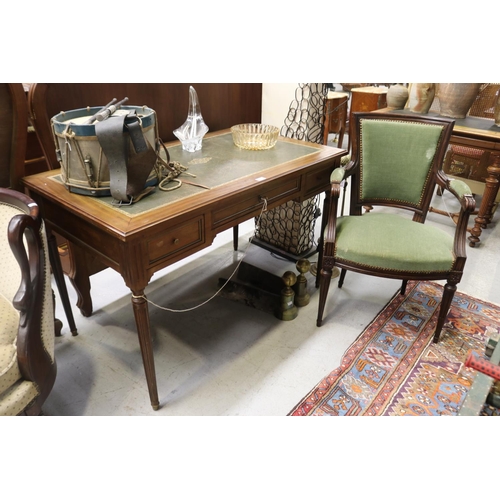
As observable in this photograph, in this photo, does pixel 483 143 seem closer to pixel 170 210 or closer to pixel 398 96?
pixel 398 96

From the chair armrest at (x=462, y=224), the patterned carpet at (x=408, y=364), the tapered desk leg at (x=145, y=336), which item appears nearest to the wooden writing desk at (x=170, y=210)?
the tapered desk leg at (x=145, y=336)

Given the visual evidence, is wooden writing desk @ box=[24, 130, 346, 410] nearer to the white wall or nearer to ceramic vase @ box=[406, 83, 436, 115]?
the white wall

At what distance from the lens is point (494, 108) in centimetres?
306

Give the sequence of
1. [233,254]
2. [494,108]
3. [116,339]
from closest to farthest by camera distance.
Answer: [116,339], [233,254], [494,108]

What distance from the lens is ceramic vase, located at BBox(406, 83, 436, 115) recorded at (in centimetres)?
301

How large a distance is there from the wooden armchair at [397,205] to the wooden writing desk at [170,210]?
31 centimetres

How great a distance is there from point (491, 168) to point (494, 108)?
25.2 inches

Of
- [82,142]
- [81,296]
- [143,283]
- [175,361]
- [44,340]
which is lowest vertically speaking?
[175,361]

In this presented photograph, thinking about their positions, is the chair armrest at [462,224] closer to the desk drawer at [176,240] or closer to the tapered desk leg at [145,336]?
the desk drawer at [176,240]

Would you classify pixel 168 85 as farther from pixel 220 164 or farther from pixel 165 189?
pixel 165 189

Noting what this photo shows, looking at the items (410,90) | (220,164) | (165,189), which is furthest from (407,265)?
(410,90)

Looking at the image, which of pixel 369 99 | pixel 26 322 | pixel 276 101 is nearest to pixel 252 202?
pixel 26 322

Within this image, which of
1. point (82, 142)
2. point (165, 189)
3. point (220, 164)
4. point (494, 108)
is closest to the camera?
point (82, 142)

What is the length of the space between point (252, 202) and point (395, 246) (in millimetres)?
705
